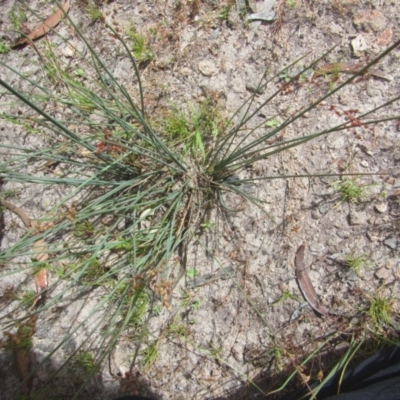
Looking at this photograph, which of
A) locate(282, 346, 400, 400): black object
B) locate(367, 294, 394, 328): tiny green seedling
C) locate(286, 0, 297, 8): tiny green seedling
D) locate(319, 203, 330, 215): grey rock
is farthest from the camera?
locate(286, 0, 297, 8): tiny green seedling

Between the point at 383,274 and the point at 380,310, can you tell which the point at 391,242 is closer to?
the point at 383,274

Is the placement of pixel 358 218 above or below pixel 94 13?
below

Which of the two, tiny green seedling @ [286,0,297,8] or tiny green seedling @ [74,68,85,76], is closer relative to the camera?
tiny green seedling @ [286,0,297,8]

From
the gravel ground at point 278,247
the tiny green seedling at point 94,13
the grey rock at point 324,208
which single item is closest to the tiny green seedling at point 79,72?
the tiny green seedling at point 94,13

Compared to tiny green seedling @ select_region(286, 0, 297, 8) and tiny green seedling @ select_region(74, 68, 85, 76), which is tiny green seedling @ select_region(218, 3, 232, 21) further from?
tiny green seedling @ select_region(74, 68, 85, 76)

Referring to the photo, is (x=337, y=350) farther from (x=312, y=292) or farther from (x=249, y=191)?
(x=249, y=191)

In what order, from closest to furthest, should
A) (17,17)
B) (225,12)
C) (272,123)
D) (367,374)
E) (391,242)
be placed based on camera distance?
(367,374) < (391,242) < (272,123) < (225,12) < (17,17)

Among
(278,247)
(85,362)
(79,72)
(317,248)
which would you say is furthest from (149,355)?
(79,72)

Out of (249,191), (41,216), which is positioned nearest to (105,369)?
(41,216)

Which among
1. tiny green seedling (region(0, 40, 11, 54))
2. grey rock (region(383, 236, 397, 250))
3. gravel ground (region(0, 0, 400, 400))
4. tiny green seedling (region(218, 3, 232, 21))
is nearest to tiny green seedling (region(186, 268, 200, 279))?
gravel ground (region(0, 0, 400, 400))
